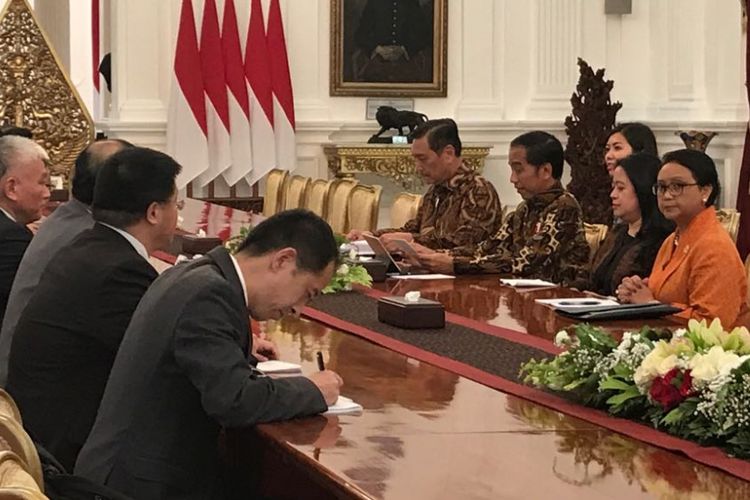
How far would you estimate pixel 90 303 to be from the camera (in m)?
3.62

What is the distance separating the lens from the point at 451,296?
5.27 metres

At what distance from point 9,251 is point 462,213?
2394 millimetres

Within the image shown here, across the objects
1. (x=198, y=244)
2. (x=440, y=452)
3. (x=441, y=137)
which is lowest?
(x=440, y=452)

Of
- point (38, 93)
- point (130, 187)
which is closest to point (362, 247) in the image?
point (130, 187)

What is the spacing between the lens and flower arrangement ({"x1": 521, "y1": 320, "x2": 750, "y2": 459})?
9.02 ft

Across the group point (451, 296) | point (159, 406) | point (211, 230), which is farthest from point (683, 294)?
point (211, 230)

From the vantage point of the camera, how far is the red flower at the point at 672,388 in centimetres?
287

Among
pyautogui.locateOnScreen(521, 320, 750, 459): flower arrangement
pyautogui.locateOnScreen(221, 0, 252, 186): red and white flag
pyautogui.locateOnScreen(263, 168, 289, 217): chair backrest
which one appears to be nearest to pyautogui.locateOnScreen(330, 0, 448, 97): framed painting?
pyautogui.locateOnScreen(221, 0, 252, 186): red and white flag

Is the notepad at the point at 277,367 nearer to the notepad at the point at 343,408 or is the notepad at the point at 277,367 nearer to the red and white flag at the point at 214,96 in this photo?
the notepad at the point at 343,408

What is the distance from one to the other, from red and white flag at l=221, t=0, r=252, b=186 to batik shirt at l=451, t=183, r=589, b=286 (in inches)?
214

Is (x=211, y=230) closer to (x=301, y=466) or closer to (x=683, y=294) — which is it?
(x=683, y=294)

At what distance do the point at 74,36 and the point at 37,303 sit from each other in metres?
11.9

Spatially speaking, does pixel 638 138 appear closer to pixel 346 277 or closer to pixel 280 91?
pixel 346 277

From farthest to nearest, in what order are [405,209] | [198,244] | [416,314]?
[405,209] < [198,244] < [416,314]
